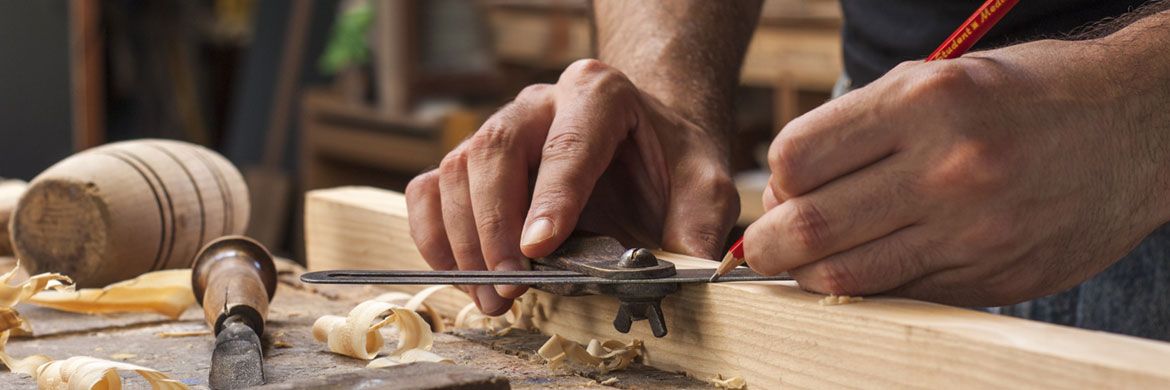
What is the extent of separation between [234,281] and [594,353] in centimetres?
44

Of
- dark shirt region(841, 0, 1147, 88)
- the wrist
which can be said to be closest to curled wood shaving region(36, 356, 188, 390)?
the wrist

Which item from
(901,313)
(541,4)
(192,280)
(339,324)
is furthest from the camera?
(541,4)

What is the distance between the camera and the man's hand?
910mm

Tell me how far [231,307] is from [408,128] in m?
3.50

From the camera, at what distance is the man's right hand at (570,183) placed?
1.23 meters

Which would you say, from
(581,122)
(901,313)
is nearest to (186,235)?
(581,122)

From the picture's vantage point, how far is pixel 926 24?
1.67 meters

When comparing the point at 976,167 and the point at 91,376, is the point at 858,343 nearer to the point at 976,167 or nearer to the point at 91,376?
the point at 976,167

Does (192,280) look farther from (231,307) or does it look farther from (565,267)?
(565,267)

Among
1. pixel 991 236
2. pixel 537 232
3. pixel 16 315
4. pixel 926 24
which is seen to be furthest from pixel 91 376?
pixel 926 24

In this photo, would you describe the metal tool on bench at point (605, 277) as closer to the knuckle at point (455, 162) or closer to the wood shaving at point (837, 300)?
the wood shaving at point (837, 300)

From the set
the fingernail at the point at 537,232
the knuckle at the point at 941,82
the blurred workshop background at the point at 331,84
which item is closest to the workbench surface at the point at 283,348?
the fingernail at the point at 537,232

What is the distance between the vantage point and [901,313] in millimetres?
930

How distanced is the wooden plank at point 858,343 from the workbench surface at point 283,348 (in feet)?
0.12
